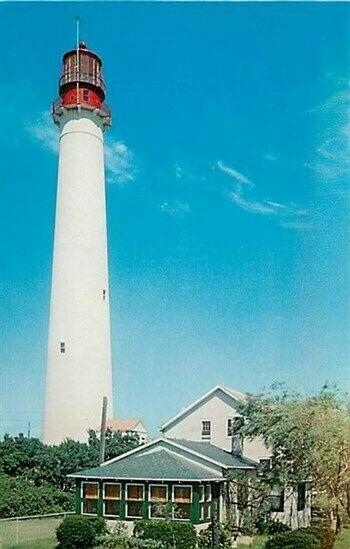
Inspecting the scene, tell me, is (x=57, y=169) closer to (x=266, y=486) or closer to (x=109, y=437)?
(x=109, y=437)

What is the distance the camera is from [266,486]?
23.7 ft

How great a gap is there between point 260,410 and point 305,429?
0.73 m

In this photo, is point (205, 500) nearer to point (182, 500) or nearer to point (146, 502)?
point (182, 500)

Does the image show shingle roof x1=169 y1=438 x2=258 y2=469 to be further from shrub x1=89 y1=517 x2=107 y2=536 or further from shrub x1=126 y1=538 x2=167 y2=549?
shrub x1=126 y1=538 x2=167 y2=549

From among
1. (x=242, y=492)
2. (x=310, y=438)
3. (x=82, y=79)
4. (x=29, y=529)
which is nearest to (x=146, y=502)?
(x=29, y=529)

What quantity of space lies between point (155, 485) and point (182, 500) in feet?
0.83

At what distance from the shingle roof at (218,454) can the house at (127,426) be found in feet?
1.38

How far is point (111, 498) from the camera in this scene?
6566mm

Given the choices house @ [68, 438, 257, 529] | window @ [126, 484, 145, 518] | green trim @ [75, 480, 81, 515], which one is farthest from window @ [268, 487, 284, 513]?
green trim @ [75, 480, 81, 515]

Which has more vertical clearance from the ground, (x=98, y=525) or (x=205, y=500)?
(x=205, y=500)

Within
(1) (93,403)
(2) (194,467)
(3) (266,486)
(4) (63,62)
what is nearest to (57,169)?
(4) (63,62)

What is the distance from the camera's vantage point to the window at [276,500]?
24.0 feet

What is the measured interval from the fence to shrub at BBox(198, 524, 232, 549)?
1.17 m

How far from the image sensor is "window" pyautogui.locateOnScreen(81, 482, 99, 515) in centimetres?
661
